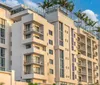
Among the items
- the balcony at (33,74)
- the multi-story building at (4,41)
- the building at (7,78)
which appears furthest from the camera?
the multi-story building at (4,41)

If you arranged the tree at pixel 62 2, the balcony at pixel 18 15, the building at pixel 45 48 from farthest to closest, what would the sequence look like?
the tree at pixel 62 2 → the balcony at pixel 18 15 → the building at pixel 45 48

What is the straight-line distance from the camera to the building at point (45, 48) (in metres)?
57.1

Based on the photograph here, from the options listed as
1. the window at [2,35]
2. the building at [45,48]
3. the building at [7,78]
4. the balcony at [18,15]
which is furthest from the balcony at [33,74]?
the balcony at [18,15]

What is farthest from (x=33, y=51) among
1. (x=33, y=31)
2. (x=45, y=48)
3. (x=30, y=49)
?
(x=45, y=48)

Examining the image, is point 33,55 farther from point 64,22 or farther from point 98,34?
point 98,34

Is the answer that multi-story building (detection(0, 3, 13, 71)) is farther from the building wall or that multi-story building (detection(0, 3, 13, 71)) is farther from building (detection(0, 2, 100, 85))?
the building wall

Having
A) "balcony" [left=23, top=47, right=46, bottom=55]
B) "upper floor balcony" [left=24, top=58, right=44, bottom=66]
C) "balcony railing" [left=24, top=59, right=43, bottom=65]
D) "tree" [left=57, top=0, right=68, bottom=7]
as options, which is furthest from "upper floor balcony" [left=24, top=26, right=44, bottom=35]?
"tree" [left=57, top=0, right=68, bottom=7]

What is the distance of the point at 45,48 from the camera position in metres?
60.0

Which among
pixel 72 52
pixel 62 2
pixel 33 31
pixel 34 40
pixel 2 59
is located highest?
pixel 62 2

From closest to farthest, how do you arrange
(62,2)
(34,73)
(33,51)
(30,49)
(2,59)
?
(34,73) < (33,51) < (30,49) < (2,59) < (62,2)

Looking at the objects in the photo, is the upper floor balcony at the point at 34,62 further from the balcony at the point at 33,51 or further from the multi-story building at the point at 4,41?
the multi-story building at the point at 4,41

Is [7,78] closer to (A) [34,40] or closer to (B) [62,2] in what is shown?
(A) [34,40]

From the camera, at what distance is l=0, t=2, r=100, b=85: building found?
5706cm

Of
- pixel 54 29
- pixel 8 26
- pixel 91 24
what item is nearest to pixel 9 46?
pixel 8 26
